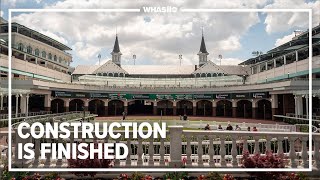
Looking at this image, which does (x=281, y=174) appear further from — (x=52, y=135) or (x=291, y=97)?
(x=291, y=97)

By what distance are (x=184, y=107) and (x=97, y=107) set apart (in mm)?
19039

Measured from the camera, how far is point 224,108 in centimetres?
5481

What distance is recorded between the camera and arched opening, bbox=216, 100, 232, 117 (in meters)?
55.2

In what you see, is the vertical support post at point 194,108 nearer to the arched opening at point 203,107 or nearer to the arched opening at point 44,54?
the arched opening at point 203,107

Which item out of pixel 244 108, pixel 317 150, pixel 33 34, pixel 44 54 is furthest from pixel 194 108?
pixel 317 150

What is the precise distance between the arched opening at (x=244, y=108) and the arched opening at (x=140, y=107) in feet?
64.5

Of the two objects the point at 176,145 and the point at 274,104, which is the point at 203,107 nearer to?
the point at 274,104

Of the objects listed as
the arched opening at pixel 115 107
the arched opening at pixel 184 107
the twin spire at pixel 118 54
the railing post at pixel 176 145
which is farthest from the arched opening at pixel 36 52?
the railing post at pixel 176 145

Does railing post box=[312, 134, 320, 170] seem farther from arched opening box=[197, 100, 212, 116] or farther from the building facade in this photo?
arched opening box=[197, 100, 212, 116]

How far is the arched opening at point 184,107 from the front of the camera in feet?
195

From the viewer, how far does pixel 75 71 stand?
79.8m

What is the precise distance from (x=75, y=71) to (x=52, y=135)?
246 ft

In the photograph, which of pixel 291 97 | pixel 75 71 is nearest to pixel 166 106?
pixel 291 97

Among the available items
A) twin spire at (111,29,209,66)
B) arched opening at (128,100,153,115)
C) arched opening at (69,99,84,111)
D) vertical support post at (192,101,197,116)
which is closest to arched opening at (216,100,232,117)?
vertical support post at (192,101,197,116)
